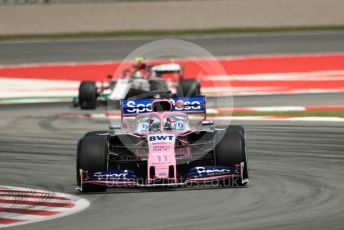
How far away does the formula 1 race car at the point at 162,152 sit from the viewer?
13.8m

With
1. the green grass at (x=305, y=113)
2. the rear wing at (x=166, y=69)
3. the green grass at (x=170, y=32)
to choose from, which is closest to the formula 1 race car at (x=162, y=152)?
the green grass at (x=305, y=113)

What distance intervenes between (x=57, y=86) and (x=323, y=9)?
17701 mm

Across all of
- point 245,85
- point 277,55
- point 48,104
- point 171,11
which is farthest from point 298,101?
point 171,11

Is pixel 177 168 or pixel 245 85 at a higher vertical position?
pixel 245 85

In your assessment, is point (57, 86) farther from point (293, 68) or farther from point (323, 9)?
point (323, 9)

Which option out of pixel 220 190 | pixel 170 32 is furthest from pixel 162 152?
pixel 170 32

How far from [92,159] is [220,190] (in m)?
1.72

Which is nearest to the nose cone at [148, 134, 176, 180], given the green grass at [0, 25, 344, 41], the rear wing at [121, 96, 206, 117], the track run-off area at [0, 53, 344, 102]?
the rear wing at [121, 96, 206, 117]

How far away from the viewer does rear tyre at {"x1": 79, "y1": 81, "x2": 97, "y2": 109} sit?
26.3 m

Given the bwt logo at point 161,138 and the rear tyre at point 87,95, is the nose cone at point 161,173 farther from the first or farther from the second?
the rear tyre at point 87,95

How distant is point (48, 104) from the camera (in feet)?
92.9

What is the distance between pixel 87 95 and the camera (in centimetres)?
2630

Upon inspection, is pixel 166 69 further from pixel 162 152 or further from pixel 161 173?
pixel 161 173

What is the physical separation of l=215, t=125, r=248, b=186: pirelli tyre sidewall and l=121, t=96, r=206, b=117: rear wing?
111 centimetres
